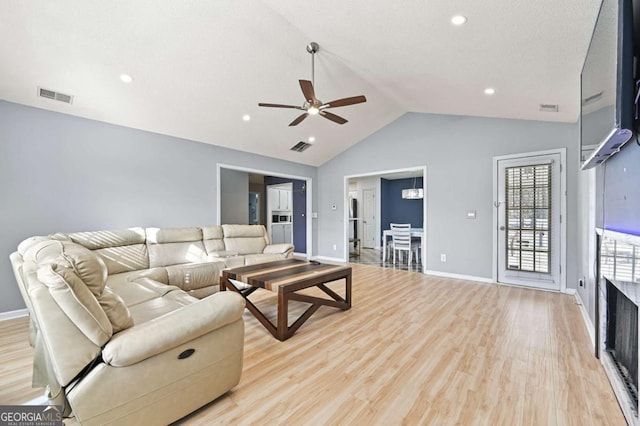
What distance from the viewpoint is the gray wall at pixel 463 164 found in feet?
13.3

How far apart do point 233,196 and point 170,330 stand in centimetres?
561

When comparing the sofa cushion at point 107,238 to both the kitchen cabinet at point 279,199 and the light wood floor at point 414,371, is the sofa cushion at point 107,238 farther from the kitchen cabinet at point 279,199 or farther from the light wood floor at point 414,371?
the kitchen cabinet at point 279,199

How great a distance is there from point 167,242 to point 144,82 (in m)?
2.08

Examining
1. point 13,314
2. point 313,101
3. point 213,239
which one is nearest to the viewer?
point 313,101

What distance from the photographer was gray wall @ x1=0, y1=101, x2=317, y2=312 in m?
3.21

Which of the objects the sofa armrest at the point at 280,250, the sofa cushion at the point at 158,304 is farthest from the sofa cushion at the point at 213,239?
the sofa cushion at the point at 158,304

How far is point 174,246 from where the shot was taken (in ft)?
12.9

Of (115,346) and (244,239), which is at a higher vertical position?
(244,239)

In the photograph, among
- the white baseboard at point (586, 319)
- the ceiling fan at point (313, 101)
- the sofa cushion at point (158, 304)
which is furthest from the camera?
the ceiling fan at point (313, 101)

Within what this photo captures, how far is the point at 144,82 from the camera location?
336 centimetres

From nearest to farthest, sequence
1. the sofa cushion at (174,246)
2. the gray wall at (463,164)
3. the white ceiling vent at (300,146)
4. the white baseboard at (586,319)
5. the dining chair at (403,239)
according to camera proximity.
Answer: the white baseboard at (586,319), the sofa cushion at (174,246), the gray wall at (463,164), the white ceiling vent at (300,146), the dining chair at (403,239)

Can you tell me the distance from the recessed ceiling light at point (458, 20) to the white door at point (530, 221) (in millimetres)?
2984

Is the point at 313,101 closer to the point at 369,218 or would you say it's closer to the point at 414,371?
the point at 414,371

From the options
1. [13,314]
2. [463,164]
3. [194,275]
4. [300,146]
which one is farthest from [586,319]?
[13,314]
